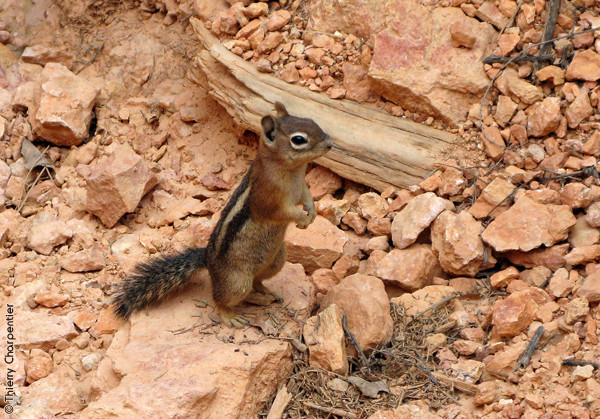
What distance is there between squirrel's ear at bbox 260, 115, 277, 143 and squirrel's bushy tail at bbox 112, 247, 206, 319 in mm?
1276

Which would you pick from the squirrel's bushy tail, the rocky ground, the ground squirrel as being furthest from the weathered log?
the squirrel's bushy tail

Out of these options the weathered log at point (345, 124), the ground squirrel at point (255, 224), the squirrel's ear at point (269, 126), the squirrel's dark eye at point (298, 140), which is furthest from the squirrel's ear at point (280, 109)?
the weathered log at point (345, 124)

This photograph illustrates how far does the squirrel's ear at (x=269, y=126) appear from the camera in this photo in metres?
5.56

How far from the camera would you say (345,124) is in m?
7.76

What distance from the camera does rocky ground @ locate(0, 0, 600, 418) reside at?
5434 mm

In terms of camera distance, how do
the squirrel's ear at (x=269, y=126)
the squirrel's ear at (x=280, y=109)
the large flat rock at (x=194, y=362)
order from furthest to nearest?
the squirrel's ear at (x=280, y=109), the squirrel's ear at (x=269, y=126), the large flat rock at (x=194, y=362)

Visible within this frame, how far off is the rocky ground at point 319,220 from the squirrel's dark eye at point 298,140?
139cm

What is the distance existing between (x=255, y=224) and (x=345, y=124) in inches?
93.3

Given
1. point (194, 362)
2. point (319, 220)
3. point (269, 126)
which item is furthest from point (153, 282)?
point (319, 220)

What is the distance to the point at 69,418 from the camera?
5.32m

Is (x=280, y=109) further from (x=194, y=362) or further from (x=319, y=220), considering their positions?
(x=194, y=362)

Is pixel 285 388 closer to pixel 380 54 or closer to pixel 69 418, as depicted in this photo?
pixel 69 418

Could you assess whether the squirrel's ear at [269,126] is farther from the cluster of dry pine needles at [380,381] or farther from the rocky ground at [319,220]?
the cluster of dry pine needles at [380,381]

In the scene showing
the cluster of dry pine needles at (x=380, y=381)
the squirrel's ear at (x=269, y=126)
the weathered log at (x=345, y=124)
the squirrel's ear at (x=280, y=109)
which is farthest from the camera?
the weathered log at (x=345, y=124)
